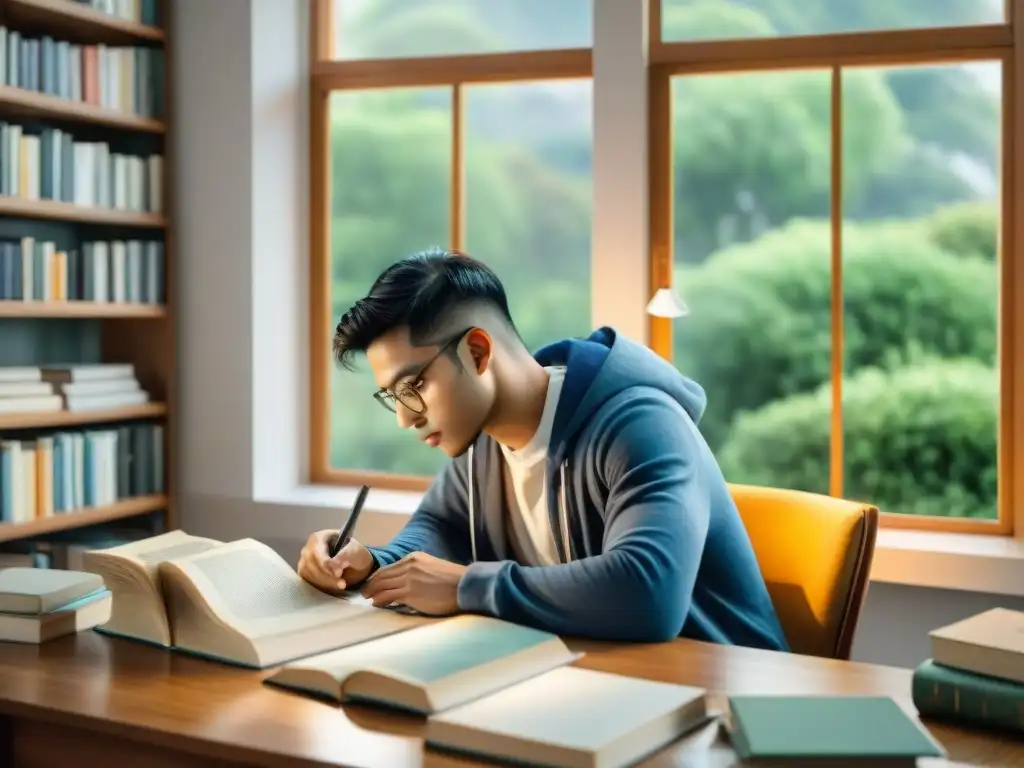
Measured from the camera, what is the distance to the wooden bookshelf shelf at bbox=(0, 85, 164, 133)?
3.47 m

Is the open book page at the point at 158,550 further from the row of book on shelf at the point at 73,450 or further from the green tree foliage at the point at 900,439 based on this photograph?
the green tree foliage at the point at 900,439

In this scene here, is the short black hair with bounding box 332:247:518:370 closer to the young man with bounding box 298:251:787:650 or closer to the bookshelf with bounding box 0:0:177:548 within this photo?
the young man with bounding box 298:251:787:650

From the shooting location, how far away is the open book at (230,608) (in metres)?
1.65

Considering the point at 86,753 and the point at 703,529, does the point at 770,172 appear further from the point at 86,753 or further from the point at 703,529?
the point at 86,753

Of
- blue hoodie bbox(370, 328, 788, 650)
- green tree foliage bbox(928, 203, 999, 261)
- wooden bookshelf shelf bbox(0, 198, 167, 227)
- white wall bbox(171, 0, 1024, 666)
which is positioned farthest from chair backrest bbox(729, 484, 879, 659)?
wooden bookshelf shelf bbox(0, 198, 167, 227)

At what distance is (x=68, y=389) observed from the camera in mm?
3697

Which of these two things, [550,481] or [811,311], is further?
[811,311]

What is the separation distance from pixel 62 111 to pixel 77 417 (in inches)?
35.5

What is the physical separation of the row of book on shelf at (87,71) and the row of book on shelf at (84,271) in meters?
0.44

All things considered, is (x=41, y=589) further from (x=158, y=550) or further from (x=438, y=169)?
(x=438, y=169)

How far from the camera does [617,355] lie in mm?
2111

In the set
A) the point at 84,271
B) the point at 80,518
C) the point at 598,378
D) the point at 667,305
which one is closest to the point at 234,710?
the point at 598,378

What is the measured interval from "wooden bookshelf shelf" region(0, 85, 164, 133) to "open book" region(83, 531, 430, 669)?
2074 millimetres

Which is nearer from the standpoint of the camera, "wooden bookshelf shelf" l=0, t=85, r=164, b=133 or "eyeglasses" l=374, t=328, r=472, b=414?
"eyeglasses" l=374, t=328, r=472, b=414
